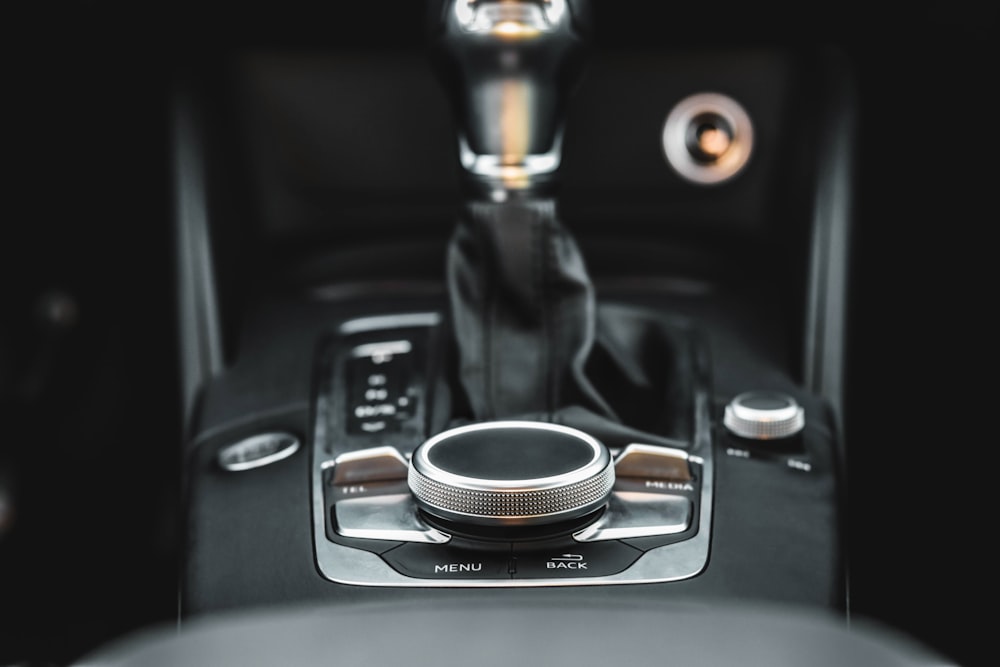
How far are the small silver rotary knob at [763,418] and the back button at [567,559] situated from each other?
0.13 metres

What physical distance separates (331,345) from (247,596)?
24cm

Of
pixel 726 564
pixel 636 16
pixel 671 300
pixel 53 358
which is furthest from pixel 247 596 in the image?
pixel 53 358

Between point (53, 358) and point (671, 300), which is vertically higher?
point (671, 300)

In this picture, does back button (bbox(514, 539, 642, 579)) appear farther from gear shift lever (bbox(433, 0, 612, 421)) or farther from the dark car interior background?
gear shift lever (bbox(433, 0, 612, 421))

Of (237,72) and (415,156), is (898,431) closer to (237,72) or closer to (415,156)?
(415,156)

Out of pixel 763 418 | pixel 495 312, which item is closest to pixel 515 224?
pixel 495 312

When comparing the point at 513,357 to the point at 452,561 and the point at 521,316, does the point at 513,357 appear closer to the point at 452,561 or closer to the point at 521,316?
the point at 521,316

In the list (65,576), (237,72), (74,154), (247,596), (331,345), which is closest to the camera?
(247,596)


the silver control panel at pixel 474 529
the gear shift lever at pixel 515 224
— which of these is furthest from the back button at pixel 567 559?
the gear shift lever at pixel 515 224

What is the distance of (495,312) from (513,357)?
28 mm

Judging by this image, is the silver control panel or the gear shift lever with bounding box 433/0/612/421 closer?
the silver control panel

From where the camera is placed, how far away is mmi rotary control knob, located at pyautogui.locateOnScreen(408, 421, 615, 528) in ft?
1.82

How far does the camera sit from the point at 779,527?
0.61 metres

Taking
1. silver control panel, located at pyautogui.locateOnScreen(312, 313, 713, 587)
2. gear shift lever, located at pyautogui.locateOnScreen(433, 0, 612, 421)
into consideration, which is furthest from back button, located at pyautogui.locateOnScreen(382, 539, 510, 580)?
gear shift lever, located at pyautogui.locateOnScreen(433, 0, 612, 421)
